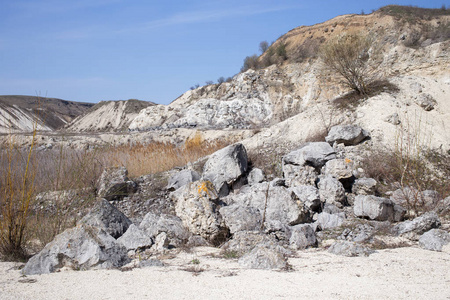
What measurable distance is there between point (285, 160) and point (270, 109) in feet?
54.5

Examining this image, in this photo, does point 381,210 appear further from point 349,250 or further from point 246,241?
point 246,241

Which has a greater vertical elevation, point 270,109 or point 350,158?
point 270,109

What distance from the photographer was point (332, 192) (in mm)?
7289

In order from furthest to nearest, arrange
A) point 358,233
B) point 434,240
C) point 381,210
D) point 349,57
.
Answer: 1. point 349,57
2. point 381,210
3. point 358,233
4. point 434,240

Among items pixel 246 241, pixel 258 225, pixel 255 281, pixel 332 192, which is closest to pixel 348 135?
pixel 332 192

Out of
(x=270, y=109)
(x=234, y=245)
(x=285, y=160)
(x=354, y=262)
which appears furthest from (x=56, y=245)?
(x=270, y=109)

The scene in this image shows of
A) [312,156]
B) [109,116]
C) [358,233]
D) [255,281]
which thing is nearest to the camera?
[255,281]

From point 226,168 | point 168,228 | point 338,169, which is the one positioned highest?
point 226,168

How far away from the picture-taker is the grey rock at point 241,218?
5555 mm

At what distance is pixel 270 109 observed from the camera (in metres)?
25.3

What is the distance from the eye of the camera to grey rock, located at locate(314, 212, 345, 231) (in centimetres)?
602

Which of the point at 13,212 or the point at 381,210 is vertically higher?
the point at 13,212

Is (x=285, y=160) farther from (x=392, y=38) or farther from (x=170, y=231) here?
(x=392, y=38)

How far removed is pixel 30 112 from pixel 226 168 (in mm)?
20978
